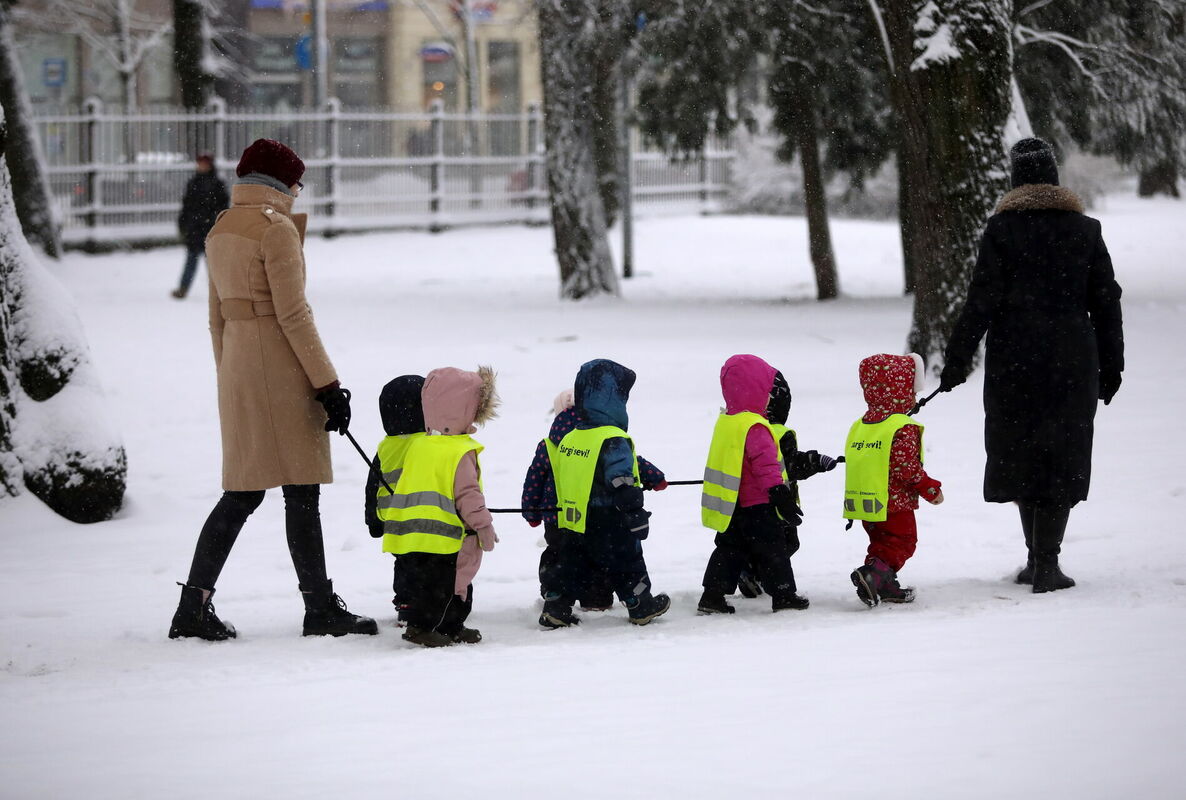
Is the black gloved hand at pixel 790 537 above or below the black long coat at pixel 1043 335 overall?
below

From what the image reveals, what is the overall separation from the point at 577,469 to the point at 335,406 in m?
0.90

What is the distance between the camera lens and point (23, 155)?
71.0 ft

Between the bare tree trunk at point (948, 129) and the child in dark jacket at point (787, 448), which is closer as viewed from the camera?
the child in dark jacket at point (787, 448)

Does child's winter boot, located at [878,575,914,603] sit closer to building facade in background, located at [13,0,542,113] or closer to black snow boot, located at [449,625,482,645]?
black snow boot, located at [449,625,482,645]

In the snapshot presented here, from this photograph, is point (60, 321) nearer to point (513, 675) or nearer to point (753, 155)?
point (513, 675)

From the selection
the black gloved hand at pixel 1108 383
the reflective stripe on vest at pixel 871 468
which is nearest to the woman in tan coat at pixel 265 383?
the reflective stripe on vest at pixel 871 468

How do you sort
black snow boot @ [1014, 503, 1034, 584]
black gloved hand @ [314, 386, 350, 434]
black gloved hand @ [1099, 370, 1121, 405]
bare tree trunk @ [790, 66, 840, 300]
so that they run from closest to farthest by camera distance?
black gloved hand @ [314, 386, 350, 434]
black gloved hand @ [1099, 370, 1121, 405]
black snow boot @ [1014, 503, 1034, 584]
bare tree trunk @ [790, 66, 840, 300]

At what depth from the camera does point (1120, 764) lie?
12.1ft

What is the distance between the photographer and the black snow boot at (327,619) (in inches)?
218

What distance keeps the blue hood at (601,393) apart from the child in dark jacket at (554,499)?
84 millimetres

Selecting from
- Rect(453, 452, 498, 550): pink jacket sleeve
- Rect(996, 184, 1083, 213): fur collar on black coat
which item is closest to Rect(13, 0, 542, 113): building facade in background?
Rect(996, 184, 1083, 213): fur collar on black coat

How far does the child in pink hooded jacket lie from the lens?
5.28 m

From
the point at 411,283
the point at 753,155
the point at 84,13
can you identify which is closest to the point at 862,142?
the point at 411,283

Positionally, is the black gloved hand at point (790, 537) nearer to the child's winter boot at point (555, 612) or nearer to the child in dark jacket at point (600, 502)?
the child in dark jacket at point (600, 502)
